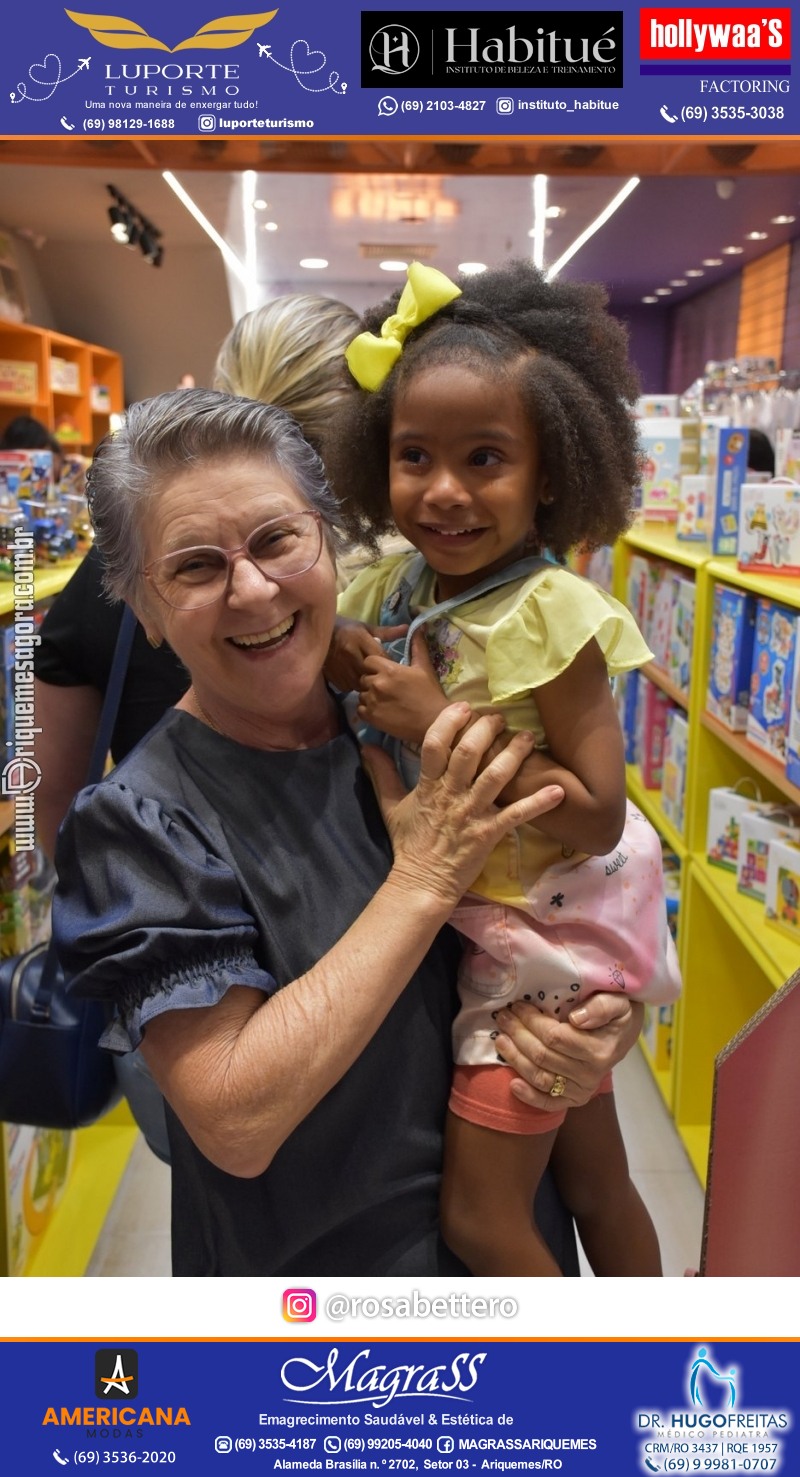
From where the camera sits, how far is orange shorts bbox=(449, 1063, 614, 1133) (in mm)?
1167

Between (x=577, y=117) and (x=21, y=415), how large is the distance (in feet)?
2.60

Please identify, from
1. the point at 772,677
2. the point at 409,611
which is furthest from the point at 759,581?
the point at 409,611

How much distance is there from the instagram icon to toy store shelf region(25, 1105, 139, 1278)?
1.91 feet

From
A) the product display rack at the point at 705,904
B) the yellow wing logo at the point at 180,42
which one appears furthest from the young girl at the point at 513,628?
the yellow wing logo at the point at 180,42

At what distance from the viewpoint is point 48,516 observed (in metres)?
1.52

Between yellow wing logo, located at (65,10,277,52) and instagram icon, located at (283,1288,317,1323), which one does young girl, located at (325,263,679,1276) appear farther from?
yellow wing logo, located at (65,10,277,52)

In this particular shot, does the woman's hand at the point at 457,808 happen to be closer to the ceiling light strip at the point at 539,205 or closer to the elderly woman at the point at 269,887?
the elderly woman at the point at 269,887

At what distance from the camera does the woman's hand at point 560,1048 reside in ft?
3.78

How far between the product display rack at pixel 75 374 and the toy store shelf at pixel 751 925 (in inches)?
39.7

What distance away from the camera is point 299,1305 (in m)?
1.21

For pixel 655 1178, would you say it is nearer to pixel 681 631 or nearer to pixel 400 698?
pixel 400 698

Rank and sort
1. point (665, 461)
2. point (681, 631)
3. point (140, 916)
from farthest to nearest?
point (665, 461) < point (681, 631) < point (140, 916)

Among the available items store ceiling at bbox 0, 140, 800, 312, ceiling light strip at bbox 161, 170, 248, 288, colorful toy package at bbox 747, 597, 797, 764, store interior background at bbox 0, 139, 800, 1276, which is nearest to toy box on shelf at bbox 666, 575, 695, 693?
colorful toy package at bbox 747, 597, 797, 764
